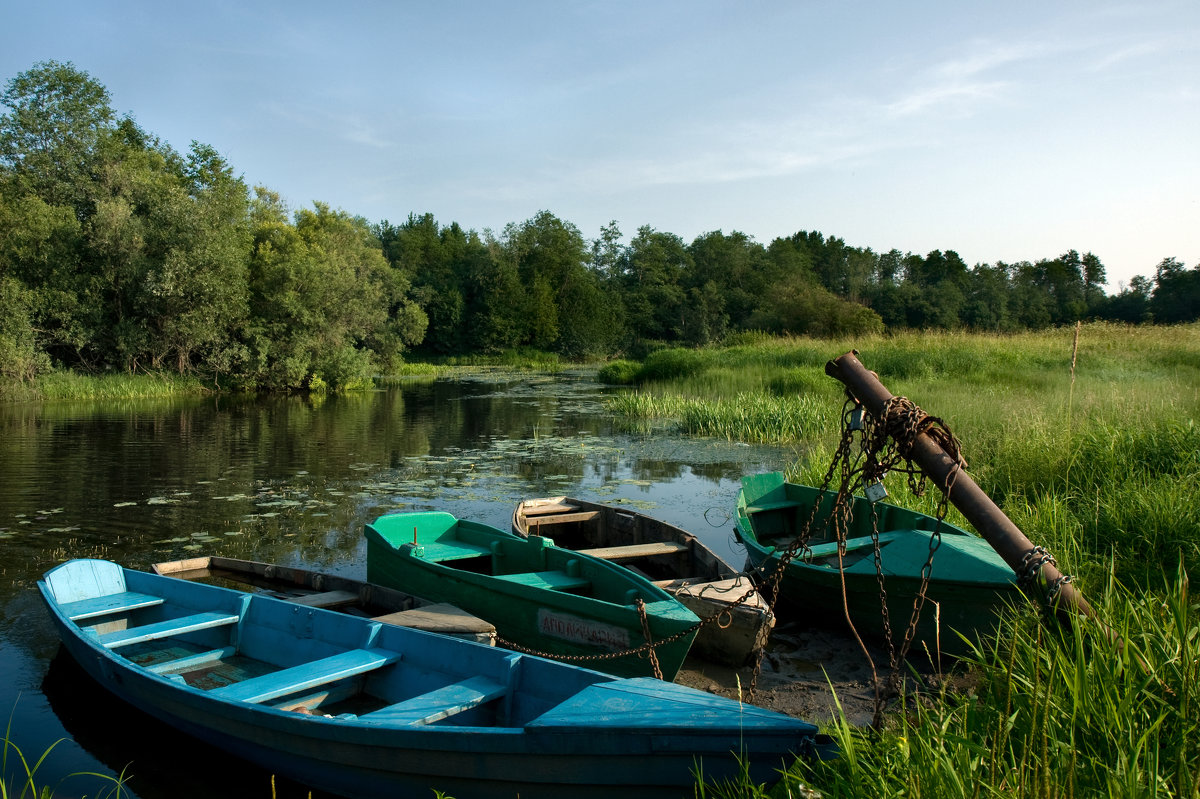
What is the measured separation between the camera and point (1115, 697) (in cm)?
277

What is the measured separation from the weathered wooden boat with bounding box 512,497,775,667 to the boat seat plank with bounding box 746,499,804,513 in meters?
0.70

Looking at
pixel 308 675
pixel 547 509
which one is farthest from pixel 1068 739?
pixel 547 509

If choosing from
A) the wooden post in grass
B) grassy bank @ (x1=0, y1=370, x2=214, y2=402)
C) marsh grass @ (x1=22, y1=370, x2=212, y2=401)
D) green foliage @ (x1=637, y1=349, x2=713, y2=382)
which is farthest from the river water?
green foliage @ (x1=637, y1=349, x2=713, y2=382)

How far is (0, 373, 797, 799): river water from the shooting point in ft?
15.6

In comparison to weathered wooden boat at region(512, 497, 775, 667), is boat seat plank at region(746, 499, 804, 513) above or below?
above

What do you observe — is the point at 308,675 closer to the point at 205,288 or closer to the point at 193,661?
the point at 193,661

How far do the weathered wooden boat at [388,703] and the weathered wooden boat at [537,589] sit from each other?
3.56ft

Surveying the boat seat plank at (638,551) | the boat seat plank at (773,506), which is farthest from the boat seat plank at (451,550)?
the boat seat plank at (773,506)

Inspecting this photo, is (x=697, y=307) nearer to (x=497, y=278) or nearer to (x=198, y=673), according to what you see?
(x=497, y=278)

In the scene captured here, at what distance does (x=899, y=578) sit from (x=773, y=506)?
8.80 feet

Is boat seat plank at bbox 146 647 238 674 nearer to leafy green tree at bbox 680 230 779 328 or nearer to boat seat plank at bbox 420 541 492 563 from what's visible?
boat seat plank at bbox 420 541 492 563

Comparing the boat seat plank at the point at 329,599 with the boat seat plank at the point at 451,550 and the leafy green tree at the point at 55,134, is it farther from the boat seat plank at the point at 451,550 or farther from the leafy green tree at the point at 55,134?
the leafy green tree at the point at 55,134

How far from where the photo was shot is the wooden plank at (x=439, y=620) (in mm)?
5270

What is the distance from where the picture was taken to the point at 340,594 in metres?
6.29
